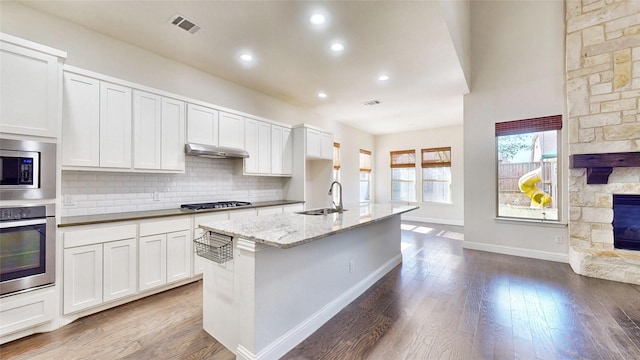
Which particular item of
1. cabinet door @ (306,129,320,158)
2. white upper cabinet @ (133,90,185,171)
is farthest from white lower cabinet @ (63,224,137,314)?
cabinet door @ (306,129,320,158)

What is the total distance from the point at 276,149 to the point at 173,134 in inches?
69.3

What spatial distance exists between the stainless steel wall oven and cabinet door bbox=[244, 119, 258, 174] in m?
2.32

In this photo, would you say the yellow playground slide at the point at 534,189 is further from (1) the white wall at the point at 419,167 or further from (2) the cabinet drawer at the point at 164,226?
(2) the cabinet drawer at the point at 164,226

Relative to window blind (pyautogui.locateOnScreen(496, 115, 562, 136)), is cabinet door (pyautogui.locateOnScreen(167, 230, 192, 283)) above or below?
below

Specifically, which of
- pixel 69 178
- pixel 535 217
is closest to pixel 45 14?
pixel 69 178

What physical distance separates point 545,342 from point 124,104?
448 cm

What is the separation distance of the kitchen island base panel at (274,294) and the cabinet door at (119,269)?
1042 millimetres

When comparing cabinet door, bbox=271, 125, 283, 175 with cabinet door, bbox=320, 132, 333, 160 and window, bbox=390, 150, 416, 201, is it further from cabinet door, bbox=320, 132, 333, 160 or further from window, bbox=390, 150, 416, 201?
window, bbox=390, 150, 416, 201

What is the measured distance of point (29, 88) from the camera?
2070mm

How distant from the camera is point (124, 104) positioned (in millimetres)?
2789

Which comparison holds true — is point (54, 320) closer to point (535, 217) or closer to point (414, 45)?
point (414, 45)

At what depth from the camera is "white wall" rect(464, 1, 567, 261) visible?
4059mm

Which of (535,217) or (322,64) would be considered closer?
(322,64)

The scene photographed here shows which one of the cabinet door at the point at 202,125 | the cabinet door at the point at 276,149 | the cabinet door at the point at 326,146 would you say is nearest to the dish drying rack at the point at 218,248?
the cabinet door at the point at 202,125
